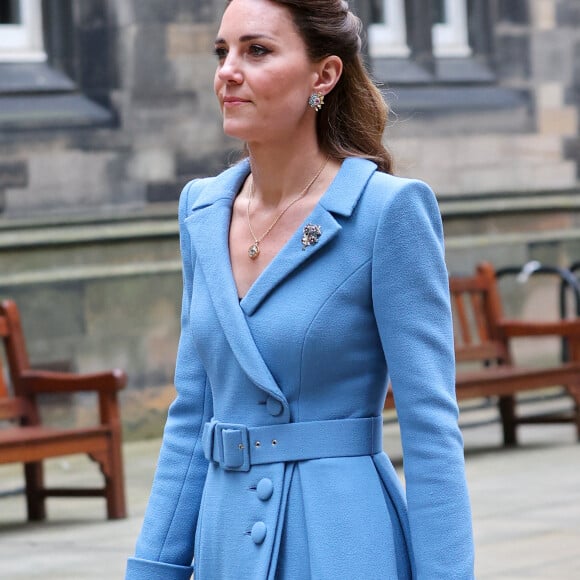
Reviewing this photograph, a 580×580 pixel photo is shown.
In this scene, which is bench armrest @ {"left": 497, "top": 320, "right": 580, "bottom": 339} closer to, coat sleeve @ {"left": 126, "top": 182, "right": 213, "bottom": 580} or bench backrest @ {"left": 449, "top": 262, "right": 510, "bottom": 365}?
bench backrest @ {"left": 449, "top": 262, "right": 510, "bottom": 365}

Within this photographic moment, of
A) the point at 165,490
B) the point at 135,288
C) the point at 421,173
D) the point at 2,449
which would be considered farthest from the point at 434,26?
the point at 165,490

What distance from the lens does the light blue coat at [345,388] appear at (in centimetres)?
281

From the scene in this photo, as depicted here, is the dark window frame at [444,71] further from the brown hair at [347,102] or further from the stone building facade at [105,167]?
the brown hair at [347,102]

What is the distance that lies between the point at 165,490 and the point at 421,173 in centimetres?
1105

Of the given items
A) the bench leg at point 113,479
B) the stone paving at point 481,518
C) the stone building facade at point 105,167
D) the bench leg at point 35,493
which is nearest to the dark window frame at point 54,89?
the stone building facade at point 105,167

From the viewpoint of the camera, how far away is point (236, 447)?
2.90 metres

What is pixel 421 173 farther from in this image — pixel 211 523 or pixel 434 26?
pixel 211 523

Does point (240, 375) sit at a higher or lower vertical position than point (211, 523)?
higher

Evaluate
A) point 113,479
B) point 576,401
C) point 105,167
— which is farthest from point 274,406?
point 105,167

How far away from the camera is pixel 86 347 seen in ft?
37.9

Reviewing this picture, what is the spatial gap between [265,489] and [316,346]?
0.24 meters

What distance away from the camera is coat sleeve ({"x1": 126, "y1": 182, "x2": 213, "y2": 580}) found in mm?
3053

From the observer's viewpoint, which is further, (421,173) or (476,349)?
(421,173)

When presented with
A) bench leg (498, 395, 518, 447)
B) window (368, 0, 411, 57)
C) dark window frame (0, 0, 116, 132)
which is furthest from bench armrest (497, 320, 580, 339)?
window (368, 0, 411, 57)
